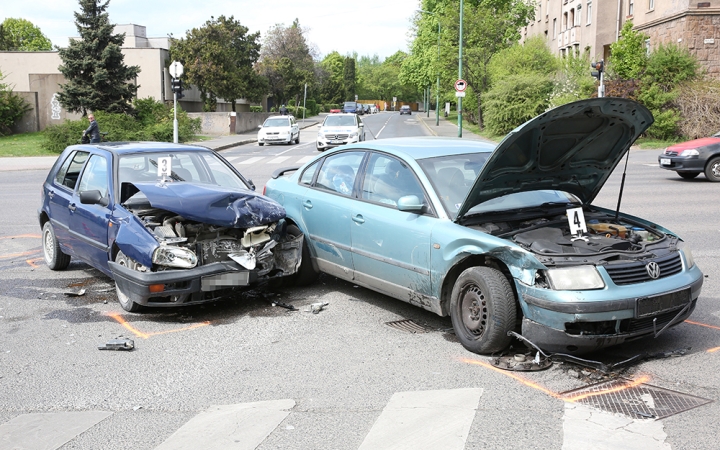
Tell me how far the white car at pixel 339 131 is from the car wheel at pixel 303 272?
24.0 metres

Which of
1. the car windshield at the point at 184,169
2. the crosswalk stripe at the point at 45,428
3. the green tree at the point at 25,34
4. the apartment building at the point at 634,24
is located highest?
the green tree at the point at 25,34

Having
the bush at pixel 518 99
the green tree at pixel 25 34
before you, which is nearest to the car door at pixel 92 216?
the bush at pixel 518 99

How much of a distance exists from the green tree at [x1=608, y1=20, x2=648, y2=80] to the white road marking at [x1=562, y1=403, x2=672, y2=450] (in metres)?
32.3

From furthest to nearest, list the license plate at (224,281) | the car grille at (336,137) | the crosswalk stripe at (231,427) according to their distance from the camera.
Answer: the car grille at (336,137) → the license plate at (224,281) → the crosswalk stripe at (231,427)

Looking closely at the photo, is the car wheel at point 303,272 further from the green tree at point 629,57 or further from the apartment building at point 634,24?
the apartment building at point 634,24

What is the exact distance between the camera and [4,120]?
1496 inches

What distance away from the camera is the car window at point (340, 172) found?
22.4 ft

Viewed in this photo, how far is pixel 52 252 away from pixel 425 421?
6.01 meters

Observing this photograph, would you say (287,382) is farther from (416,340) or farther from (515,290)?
(515,290)

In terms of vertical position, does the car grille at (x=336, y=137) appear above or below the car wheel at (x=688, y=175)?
above

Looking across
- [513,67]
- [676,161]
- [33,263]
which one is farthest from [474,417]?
[513,67]

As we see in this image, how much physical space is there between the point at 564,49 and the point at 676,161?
1559 inches

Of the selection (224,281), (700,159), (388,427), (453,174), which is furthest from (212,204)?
(700,159)

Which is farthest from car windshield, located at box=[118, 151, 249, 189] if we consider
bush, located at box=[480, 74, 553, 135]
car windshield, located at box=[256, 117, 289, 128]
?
car windshield, located at box=[256, 117, 289, 128]
